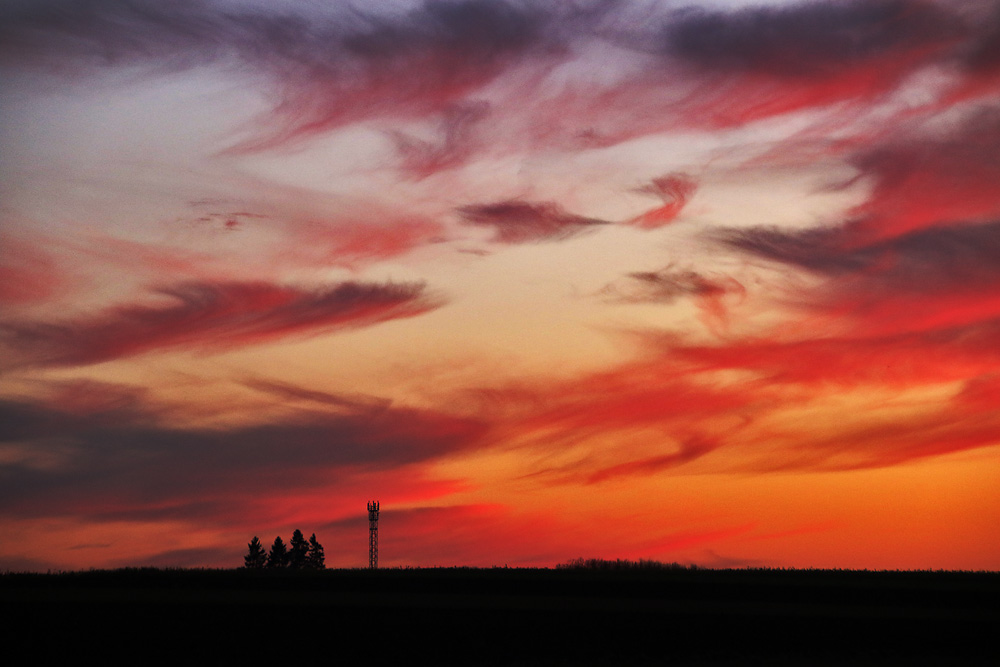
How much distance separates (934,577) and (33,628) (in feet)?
185

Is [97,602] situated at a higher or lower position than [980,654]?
higher

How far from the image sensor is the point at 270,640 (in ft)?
153

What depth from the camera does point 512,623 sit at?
49781mm

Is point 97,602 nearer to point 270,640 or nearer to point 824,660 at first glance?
point 270,640

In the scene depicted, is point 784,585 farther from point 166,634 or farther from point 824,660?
point 166,634

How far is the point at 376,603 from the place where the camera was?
178ft

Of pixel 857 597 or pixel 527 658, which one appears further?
pixel 857 597

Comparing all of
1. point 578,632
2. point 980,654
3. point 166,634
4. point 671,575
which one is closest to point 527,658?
point 578,632

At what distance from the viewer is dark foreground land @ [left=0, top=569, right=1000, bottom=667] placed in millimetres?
45031

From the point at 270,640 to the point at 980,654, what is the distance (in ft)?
99.3

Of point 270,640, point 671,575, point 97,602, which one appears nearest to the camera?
point 270,640

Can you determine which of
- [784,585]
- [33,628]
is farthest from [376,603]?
[784,585]

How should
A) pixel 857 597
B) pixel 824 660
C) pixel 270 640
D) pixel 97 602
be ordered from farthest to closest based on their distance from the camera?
1. pixel 857 597
2. pixel 97 602
3. pixel 270 640
4. pixel 824 660

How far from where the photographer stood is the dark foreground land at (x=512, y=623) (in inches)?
1773
